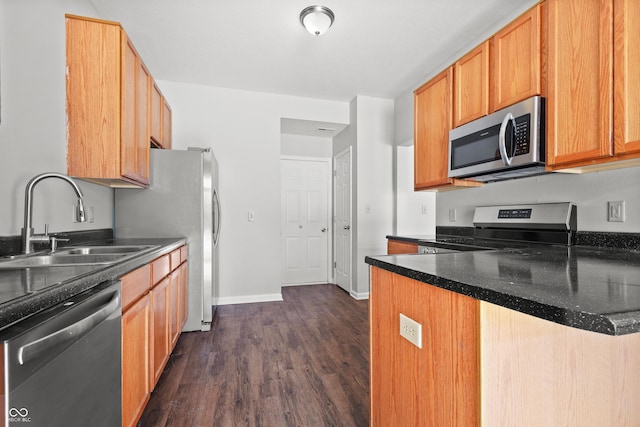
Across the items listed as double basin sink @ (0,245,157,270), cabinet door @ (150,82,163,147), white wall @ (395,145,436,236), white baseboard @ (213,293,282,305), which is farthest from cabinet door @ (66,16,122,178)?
white wall @ (395,145,436,236)

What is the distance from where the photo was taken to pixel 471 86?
2271 mm

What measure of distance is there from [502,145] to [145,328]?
2.23 meters

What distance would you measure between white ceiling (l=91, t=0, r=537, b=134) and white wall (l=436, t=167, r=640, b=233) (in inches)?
53.9

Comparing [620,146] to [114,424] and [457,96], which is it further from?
[114,424]

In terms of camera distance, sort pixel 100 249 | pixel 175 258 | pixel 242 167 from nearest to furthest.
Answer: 1. pixel 100 249
2. pixel 175 258
3. pixel 242 167

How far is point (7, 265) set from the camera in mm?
1193

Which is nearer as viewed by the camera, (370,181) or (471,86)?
(471,86)

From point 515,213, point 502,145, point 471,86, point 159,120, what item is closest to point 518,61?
point 471,86

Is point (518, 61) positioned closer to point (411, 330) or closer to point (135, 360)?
point (411, 330)

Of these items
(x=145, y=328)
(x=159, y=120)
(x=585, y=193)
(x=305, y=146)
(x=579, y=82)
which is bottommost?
(x=145, y=328)

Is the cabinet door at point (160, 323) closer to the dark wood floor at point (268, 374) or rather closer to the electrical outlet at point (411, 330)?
the dark wood floor at point (268, 374)

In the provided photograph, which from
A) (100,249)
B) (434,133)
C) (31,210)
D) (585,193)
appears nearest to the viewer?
(31,210)

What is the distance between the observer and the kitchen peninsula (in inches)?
28.9

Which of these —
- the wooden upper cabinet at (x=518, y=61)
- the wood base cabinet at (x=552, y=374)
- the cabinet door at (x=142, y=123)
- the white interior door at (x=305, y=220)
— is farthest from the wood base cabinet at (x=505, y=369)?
the white interior door at (x=305, y=220)
